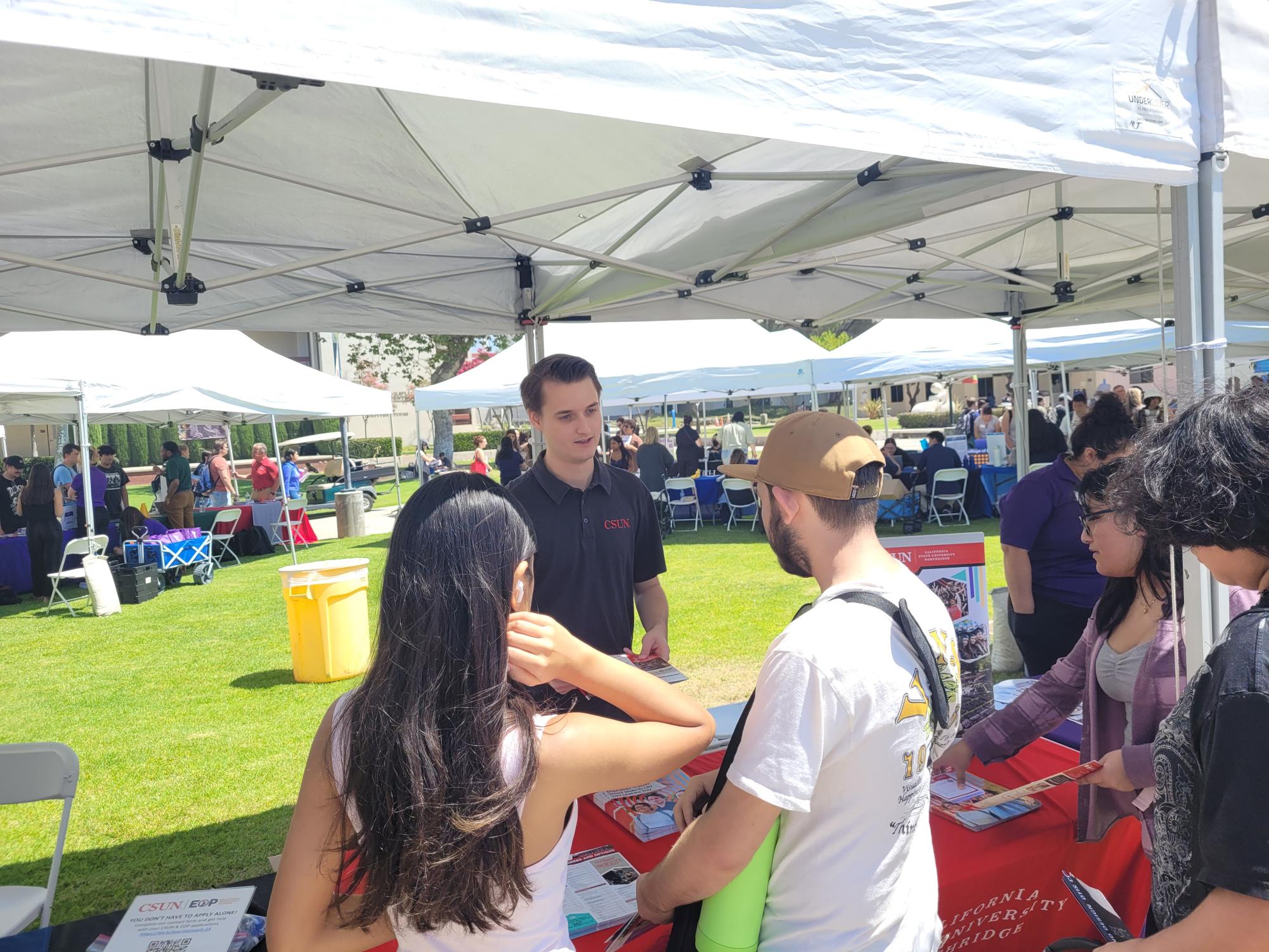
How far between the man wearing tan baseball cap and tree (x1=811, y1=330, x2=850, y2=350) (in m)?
45.9

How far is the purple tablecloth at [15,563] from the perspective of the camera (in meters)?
10.4

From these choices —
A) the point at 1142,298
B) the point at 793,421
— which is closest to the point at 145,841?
the point at 793,421

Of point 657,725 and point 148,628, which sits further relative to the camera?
point 148,628

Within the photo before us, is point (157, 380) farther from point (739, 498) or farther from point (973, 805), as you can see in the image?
point (973, 805)

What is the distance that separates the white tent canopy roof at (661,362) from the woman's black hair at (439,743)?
10248 mm

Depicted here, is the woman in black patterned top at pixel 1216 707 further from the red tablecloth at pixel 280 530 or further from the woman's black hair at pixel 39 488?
the red tablecloth at pixel 280 530

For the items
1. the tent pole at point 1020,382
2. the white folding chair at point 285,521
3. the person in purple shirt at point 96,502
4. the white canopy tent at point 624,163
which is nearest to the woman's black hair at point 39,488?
the person in purple shirt at point 96,502

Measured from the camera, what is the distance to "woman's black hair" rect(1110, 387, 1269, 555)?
Result: 1.03 metres

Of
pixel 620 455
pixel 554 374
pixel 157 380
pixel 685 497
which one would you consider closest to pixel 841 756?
pixel 554 374

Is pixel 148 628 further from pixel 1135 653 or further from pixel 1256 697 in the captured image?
pixel 1256 697

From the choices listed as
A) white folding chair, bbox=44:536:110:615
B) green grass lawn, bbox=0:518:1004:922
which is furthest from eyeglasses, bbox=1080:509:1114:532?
white folding chair, bbox=44:536:110:615

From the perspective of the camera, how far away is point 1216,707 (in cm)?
97

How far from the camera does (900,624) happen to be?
1.23 meters

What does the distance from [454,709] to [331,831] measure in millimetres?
232
